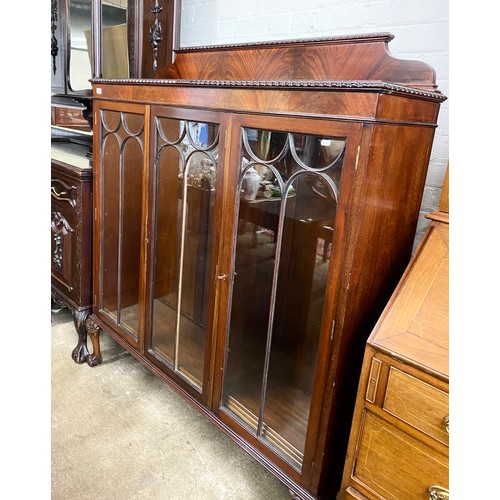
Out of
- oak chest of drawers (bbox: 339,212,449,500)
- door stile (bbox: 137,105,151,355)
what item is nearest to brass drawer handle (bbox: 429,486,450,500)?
oak chest of drawers (bbox: 339,212,449,500)

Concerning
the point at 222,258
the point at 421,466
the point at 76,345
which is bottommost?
the point at 76,345

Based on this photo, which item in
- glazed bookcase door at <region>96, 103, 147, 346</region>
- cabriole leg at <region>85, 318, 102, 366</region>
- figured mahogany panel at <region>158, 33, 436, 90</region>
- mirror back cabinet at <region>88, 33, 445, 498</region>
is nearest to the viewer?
mirror back cabinet at <region>88, 33, 445, 498</region>

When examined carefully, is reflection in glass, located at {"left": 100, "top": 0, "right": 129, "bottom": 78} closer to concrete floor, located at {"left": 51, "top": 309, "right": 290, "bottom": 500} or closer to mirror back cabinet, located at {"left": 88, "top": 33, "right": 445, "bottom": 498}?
mirror back cabinet, located at {"left": 88, "top": 33, "right": 445, "bottom": 498}

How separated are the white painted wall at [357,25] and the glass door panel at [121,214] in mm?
760

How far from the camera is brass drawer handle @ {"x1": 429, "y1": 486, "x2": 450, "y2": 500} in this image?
896 mm

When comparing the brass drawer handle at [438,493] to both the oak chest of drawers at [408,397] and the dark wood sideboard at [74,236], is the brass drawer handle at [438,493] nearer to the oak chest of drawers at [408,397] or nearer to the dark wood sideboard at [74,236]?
the oak chest of drawers at [408,397]

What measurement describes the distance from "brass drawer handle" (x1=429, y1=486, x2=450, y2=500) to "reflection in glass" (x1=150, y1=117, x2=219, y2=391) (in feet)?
2.67

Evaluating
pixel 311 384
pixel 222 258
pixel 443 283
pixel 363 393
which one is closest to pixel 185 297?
pixel 222 258

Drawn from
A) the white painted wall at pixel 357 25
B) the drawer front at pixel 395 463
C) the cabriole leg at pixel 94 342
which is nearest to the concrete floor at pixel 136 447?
the cabriole leg at pixel 94 342

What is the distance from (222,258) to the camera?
1.31 meters

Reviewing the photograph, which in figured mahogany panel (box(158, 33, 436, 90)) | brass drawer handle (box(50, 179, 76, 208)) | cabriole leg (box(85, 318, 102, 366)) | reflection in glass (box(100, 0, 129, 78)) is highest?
reflection in glass (box(100, 0, 129, 78))

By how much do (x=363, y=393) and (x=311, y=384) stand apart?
0.19 meters

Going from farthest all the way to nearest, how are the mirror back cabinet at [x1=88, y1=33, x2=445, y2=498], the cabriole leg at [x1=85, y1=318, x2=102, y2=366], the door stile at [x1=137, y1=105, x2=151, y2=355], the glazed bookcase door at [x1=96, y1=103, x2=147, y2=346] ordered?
1. the cabriole leg at [x1=85, y1=318, x2=102, y2=366]
2. the glazed bookcase door at [x1=96, y1=103, x2=147, y2=346]
3. the door stile at [x1=137, y1=105, x2=151, y2=355]
4. the mirror back cabinet at [x1=88, y1=33, x2=445, y2=498]
